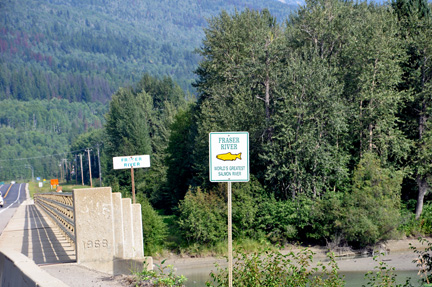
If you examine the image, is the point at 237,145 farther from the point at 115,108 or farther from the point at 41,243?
the point at 115,108

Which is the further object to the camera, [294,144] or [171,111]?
[171,111]

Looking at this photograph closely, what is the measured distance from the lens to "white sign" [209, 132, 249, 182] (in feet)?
26.0

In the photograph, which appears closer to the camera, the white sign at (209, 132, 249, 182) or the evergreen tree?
the white sign at (209, 132, 249, 182)

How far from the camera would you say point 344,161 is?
3688cm

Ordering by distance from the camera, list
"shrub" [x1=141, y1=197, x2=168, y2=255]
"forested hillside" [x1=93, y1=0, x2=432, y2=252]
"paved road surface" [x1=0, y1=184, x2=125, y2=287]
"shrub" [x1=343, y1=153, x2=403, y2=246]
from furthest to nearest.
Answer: "forested hillside" [x1=93, y1=0, x2=432, y2=252], "shrub" [x1=141, y1=197, x2=168, y2=255], "shrub" [x1=343, y1=153, x2=403, y2=246], "paved road surface" [x1=0, y1=184, x2=125, y2=287]

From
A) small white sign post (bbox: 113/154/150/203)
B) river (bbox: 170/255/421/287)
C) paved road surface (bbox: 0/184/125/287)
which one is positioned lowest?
river (bbox: 170/255/421/287)

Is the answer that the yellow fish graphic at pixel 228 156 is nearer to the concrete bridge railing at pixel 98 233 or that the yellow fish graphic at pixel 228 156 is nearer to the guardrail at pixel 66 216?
the concrete bridge railing at pixel 98 233

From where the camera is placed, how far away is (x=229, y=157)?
8.00 m

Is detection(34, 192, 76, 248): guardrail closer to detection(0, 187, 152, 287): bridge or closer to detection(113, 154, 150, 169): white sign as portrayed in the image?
detection(0, 187, 152, 287): bridge

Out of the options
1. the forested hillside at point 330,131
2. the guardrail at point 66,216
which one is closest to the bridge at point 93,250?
the guardrail at point 66,216

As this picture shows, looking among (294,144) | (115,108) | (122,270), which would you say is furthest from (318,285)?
(115,108)

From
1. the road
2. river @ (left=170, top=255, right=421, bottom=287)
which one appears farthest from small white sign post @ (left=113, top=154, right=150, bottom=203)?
river @ (left=170, top=255, right=421, bottom=287)

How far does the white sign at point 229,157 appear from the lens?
26.0 ft

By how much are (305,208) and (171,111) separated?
176ft
